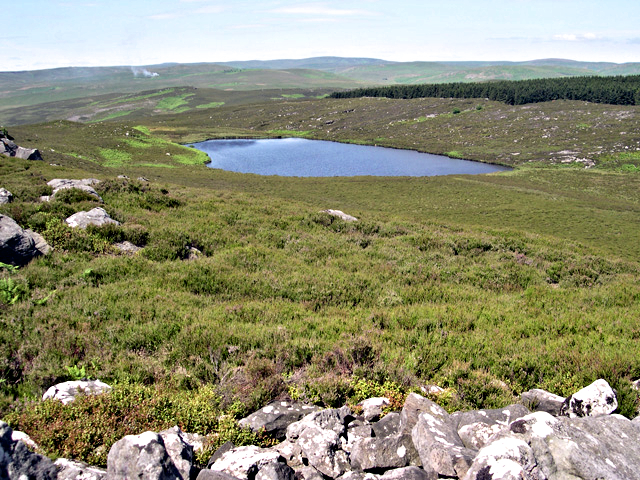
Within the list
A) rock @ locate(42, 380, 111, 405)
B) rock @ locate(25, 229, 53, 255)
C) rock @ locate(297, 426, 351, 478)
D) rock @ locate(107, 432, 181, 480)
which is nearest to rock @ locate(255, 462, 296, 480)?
rock @ locate(297, 426, 351, 478)

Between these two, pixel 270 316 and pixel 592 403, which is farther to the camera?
pixel 270 316

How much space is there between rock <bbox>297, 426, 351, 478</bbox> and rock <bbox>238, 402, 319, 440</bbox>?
53cm

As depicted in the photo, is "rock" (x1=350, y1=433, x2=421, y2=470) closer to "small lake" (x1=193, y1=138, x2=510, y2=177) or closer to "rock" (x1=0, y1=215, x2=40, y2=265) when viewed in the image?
"rock" (x1=0, y1=215, x2=40, y2=265)

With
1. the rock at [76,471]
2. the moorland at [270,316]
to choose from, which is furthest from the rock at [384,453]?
the rock at [76,471]

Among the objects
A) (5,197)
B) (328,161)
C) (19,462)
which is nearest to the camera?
(19,462)

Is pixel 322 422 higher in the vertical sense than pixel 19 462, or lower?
lower

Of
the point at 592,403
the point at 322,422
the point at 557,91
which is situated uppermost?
the point at 557,91

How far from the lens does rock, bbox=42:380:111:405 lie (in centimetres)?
584

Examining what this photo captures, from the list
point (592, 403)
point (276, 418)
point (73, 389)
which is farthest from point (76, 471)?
point (592, 403)

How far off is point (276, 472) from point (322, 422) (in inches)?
43.1

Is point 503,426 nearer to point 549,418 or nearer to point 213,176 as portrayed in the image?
point 549,418

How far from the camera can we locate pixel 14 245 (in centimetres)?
1105

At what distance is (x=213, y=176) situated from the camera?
60500 mm

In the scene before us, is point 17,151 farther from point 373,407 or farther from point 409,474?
point 409,474
